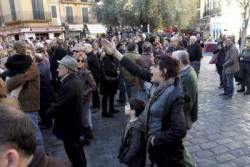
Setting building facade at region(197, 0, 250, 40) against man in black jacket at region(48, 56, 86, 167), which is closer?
man in black jacket at region(48, 56, 86, 167)

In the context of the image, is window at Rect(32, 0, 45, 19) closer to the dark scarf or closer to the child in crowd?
the dark scarf

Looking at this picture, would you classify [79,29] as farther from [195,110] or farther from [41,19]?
[195,110]

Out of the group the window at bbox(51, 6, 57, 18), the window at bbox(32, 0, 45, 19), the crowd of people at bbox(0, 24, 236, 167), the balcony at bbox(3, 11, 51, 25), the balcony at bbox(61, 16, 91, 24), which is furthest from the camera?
the balcony at bbox(61, 16, 91, 24)

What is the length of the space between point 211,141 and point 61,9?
133ft

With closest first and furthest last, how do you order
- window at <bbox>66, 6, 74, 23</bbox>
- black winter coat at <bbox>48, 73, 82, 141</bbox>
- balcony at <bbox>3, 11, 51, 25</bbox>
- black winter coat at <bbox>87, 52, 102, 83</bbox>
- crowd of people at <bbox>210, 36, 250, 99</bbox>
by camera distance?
1. black winter coat at <bbox>48, 73, 82, 141</bbox>
2. black winter coat at <bbox>87, 52, 102, 83</bbox>
3. crowd of people at <bbox>210, 36, 250, 99</bbox>
4. balcony at <bbox>3, 11, 51, 25</bbox>
5. window at <bbox>66, 6, 74, 23</bbox>

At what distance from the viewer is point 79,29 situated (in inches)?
1710

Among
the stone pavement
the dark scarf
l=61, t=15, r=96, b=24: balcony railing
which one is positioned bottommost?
the stone pavement

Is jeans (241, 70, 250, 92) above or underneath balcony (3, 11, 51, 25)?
underneath

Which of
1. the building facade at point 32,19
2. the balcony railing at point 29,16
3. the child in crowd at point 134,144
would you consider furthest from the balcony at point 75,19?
the child in crowd at point 134,144

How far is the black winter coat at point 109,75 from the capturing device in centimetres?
729

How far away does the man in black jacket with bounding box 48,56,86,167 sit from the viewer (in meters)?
4.07

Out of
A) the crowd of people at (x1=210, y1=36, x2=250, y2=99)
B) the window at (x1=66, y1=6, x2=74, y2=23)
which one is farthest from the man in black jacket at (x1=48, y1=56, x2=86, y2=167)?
the window at (x1=66, y1=6, x2=74, y2=23)

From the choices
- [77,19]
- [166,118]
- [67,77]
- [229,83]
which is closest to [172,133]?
[166,118]

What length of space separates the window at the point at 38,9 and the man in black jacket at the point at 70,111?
118 feet
